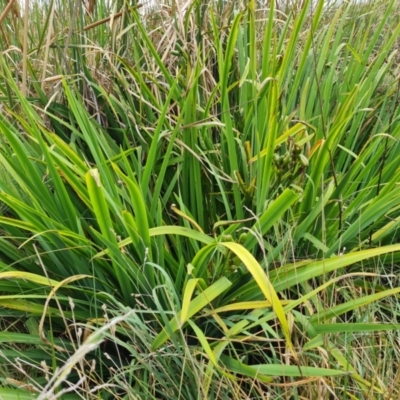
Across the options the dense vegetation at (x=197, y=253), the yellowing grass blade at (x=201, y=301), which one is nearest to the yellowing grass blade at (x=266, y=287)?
the dense vegetation at (x=197, y=253)

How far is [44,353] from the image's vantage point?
3.05ft

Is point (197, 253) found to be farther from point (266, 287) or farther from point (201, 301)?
point (266, 287)

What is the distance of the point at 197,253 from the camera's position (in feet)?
2.91

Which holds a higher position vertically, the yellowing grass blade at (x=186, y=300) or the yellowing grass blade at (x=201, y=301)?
the yellowing grass blade at (x=186, y=300)

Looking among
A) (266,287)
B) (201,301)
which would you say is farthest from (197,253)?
(266,287)

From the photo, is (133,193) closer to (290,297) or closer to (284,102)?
(290,297)

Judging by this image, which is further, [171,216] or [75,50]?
[75,50]

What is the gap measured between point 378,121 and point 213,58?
1.86 feet

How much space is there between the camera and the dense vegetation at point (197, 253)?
82 centimetres

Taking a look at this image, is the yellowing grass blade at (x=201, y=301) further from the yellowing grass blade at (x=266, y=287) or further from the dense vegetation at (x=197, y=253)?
the yellowing grass blade at (x=266, y=287)

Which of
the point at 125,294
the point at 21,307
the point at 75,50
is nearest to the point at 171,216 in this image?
the point at 125,294

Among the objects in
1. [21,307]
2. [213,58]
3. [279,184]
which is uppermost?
[213,58]

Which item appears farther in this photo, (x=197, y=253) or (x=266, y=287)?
(x=197, y=253)

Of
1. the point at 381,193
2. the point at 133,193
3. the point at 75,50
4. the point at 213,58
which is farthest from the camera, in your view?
the point at 213,58
